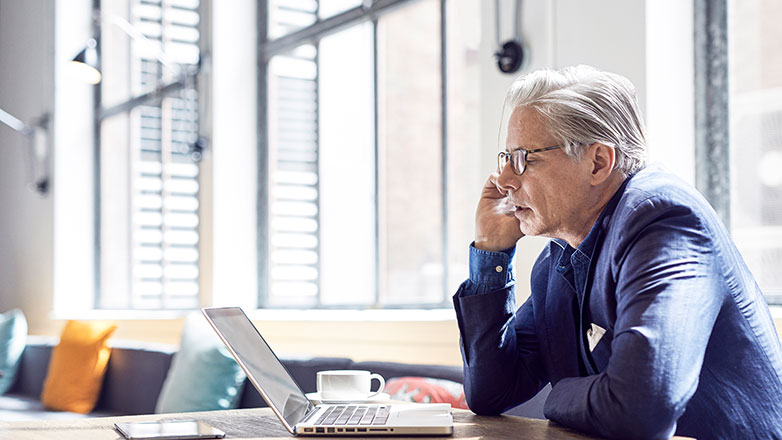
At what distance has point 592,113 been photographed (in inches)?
63.9

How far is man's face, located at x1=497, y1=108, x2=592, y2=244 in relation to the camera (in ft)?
5.43

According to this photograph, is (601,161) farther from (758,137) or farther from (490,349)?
(758,137)

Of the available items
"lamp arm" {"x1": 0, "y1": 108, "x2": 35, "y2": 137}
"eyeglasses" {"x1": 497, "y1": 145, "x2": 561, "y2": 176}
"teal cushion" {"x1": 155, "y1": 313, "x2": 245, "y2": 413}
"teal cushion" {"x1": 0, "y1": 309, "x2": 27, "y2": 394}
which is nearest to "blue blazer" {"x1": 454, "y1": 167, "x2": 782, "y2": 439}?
"eyeglasses" {"x1": 497, "y1": 145, "x2": 561, "y2": 176}

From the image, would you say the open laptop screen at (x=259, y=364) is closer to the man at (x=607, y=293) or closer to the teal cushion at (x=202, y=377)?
the man at (x=607, y=293)

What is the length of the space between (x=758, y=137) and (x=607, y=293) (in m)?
1.31

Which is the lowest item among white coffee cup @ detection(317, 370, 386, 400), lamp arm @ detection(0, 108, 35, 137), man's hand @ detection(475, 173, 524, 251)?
white coffee cup @ detection(317, 370, 386, 400)

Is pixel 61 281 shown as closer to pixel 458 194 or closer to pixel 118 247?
pixel 118 247

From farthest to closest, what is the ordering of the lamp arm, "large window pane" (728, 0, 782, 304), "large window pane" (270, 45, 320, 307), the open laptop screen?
the lamp arm
"large window pane" (270, 45, 320, 307)
"large window pane" (728, 0, 782, 304)
the open laptop screen

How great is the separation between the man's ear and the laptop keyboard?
55 centimetres

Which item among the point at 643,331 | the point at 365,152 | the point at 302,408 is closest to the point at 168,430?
the point at 302,408

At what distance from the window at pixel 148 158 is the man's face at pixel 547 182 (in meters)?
3.59

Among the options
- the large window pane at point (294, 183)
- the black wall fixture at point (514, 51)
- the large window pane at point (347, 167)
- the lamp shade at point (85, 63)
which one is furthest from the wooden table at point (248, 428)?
the lamp shade at point (85, 63)

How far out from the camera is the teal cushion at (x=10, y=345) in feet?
18.6

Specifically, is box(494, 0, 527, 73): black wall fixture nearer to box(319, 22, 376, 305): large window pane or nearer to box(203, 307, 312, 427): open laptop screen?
box(319, 22, 376, 305): large window pane
